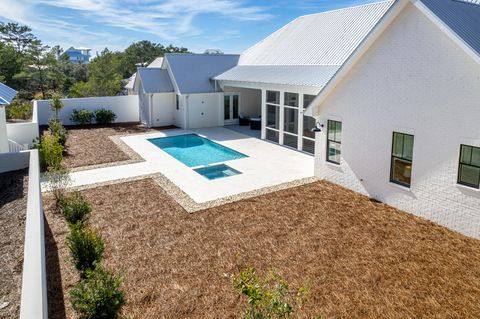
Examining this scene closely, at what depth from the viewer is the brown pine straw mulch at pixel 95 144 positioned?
1788 cm

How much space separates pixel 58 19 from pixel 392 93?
28.2 meters

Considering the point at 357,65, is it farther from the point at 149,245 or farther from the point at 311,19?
the point at 311,19

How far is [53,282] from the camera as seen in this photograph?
7777mm

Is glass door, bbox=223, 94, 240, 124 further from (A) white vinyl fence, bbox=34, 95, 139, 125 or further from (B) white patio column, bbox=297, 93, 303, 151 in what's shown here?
(B) white patio column, bbox=297, 93, 303, 151

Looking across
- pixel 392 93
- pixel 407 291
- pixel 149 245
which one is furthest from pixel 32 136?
pixel 407 291

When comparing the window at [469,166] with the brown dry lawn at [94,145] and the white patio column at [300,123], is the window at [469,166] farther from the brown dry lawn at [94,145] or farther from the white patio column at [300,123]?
the brown dry lawn at [94,145]

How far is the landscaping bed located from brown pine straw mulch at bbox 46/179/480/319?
0.84 metres

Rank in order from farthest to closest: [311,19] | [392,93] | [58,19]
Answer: [58,19], [311,19], [392,93]

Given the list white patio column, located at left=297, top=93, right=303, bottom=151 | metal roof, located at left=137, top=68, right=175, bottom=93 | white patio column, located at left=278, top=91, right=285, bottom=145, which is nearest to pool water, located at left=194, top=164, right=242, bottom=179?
white patio column, located at left=297, top=93, right=303, bottom=151

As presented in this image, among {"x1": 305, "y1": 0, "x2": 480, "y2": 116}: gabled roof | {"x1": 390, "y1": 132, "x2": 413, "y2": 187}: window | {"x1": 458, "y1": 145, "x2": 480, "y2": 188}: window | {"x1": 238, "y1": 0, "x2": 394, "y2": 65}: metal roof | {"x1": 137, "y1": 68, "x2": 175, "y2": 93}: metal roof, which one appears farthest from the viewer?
{"x1": 137, "y1": 68, "x2": 175, "y2": 93}: metal roof

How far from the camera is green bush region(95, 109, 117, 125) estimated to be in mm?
27781

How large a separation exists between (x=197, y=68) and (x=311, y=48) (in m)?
9.28

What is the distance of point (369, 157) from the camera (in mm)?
12422

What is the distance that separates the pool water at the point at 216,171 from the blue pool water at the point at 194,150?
1006 millimetres
